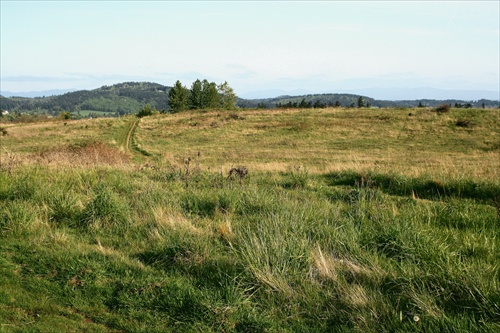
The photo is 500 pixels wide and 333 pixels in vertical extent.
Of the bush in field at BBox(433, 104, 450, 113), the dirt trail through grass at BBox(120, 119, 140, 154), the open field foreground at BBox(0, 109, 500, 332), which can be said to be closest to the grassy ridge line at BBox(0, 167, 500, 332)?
the open field foreground at BBox(0, 109, 500, 332)

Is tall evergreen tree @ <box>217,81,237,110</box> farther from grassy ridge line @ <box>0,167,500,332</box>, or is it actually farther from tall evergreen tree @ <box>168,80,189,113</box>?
grassy ridge line @ <box>0,167,500,332</box>

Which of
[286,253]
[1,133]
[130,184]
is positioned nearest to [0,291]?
[286,253]

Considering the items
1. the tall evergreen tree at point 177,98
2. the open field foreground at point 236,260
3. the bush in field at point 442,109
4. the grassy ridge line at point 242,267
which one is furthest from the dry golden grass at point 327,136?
the tall evergreen tree at point 177,98

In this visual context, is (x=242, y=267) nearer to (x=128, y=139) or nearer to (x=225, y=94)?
(x=128, y=139)

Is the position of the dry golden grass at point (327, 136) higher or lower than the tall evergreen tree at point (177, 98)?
lower

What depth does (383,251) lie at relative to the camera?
5402 millimetres

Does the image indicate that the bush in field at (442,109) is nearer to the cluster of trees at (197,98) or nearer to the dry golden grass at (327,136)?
the dry golden grass at (327,136)

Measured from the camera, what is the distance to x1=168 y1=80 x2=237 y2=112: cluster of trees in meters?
91.4

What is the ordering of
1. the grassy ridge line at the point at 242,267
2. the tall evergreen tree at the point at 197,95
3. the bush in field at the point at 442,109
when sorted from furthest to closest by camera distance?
the tall evergreen tree at the point at 197,95, the bush in field at the point at 442,109, the grassy ridge line at the point at 242,267

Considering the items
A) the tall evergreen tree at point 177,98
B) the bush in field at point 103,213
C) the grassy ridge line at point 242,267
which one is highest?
the tall evergreen tree at point 177,98

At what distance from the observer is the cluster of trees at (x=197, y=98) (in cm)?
9138

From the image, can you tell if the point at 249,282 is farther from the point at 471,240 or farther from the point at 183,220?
the point at 471,240

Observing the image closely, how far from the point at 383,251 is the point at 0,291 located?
15.0 ft

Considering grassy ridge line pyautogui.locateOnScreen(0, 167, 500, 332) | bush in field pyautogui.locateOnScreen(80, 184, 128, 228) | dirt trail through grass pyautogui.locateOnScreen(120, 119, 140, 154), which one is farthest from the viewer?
dirt trail through grass pyautogui.locateOnScreen(120, 119, 140, 154)
